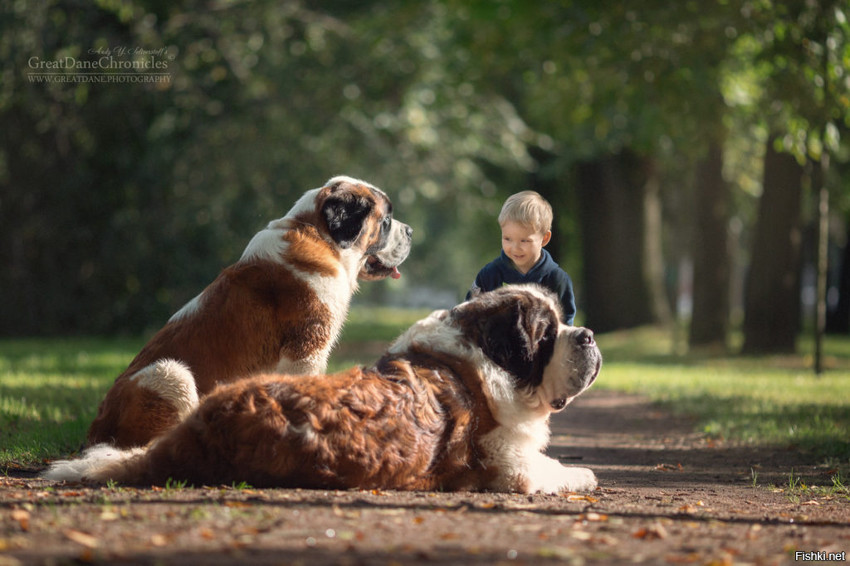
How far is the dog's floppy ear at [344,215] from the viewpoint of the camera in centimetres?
704

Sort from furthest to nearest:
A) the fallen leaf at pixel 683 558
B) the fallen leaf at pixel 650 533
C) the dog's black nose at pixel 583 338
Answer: the dog's black nose at pixel 583 338 → the fallen leaf at pixel 650 533 → the fallen leaf at pixel 683 558

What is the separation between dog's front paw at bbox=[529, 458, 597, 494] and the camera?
5740 mm

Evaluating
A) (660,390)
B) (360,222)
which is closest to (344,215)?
(360,222)

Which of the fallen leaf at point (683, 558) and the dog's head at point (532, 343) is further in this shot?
the dog's head at point (532, 343)

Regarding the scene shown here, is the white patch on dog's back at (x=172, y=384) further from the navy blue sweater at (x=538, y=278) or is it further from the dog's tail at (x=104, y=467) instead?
the navy blue sweater at (x=538, y=278)

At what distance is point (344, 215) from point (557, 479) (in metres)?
2.62

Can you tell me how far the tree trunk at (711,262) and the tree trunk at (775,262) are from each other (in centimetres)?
170

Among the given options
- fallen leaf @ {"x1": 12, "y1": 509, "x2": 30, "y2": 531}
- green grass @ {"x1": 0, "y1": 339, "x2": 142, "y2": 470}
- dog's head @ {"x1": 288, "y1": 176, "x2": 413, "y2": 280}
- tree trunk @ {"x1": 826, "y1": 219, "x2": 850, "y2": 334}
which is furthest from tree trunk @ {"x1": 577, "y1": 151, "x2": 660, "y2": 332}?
fallen leaf @ {"x1": 12, "y1": 509, "x2": 30, "y2": 531}

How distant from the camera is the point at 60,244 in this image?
21359mm

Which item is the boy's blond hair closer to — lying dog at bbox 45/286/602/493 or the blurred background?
lying dog at bbox 45/286/602/493

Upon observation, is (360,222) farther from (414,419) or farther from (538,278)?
(414,419)

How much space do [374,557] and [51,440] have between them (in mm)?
4724

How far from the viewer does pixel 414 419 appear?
17.2 feet

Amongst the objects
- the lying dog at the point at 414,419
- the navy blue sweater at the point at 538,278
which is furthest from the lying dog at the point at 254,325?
the navy blue sweater at the point at 538,278
